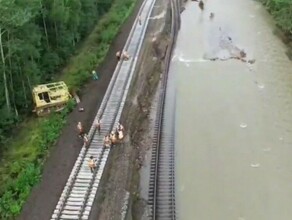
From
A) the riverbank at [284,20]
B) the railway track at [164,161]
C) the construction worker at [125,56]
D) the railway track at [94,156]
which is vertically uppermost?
the riverbank at [284,20]

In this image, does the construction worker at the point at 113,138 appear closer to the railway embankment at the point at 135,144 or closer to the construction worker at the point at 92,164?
the railway embankment at the point at 135,144

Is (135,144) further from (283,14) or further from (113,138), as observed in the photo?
(283,14)

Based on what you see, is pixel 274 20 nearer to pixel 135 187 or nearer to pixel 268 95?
pixel 268 95

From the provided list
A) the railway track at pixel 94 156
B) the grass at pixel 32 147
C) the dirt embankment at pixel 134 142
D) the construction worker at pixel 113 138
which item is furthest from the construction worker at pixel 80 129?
the dirt embankment at pixel 134 142

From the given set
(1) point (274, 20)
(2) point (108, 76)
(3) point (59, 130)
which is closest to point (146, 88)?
(2) point (108, 76)

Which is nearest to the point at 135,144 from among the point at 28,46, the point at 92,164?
the point at 92,164

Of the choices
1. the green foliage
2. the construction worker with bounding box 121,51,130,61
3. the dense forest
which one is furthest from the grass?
the green foliage
